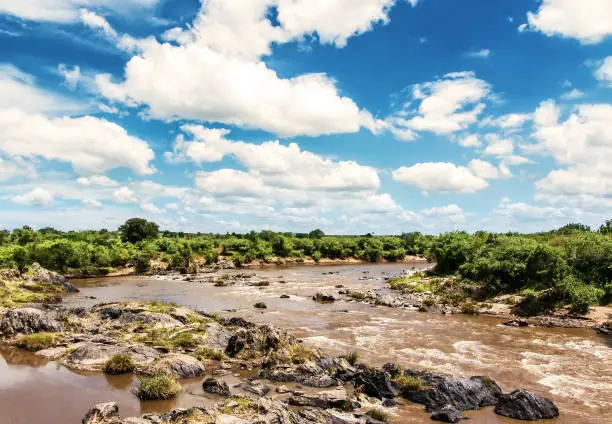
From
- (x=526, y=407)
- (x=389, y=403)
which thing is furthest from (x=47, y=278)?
(x=526, y=407)

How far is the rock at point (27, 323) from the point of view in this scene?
34.9 m

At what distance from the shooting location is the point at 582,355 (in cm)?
3475

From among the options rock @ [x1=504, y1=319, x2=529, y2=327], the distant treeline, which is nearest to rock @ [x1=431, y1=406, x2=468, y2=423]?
rock @ [x1=504, y1=319, x2=529, y2=327]

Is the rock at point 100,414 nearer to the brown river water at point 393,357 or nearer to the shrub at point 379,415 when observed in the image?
the brown river water at point 393,357

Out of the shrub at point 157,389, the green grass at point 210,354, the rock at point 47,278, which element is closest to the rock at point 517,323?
the green grass at point 210,354

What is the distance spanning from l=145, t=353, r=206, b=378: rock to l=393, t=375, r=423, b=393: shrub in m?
12.2

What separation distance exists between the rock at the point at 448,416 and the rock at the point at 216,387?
10.9m

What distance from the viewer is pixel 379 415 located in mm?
21344

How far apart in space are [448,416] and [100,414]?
16259mm

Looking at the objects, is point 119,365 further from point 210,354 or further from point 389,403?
point 389,403

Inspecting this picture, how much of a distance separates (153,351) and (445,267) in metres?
58.5

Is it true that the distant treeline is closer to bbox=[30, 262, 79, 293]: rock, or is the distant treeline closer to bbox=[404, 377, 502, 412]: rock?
bbox=[30, 262, 79, 293]: rock

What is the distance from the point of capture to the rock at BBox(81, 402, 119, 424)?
62.1ft

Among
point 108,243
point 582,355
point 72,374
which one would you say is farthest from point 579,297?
point 108,243
